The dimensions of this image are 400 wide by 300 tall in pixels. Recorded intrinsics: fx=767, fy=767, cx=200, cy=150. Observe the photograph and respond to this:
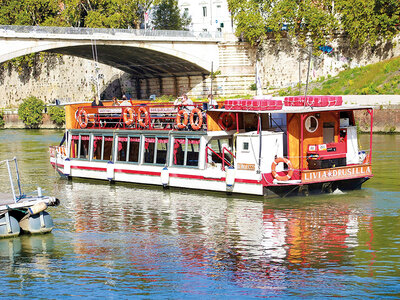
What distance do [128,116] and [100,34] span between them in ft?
100.0

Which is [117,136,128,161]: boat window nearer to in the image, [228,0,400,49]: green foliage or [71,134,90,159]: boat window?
[71,134,90,159]: boat window

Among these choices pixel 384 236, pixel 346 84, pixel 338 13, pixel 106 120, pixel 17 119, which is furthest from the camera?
pixel 17 119

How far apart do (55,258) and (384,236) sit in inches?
319

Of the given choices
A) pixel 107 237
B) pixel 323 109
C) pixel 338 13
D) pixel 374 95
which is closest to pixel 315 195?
pixel 323 109

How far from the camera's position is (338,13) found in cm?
6306

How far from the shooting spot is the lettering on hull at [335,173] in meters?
23.3

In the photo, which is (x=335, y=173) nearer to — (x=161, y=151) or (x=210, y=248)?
(x=210, y=248)

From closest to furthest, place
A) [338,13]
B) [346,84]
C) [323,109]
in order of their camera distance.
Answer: [323,109] < [346,84] < [338,13]

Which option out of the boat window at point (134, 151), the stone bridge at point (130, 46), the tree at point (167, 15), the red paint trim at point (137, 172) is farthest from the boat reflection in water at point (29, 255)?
the tree at point (167, 15)

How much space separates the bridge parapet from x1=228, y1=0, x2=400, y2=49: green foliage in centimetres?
363

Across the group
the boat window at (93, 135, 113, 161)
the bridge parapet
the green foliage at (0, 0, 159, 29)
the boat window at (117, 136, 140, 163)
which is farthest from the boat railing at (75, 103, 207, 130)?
the green foliage at (0, 0, 159, 29)

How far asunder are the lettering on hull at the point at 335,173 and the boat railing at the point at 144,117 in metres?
4.61

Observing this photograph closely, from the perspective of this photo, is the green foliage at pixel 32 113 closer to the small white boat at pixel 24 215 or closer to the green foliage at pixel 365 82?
the green foliage at pixel 365 82

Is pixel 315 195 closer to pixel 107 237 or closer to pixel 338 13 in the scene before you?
pixel 107 237
